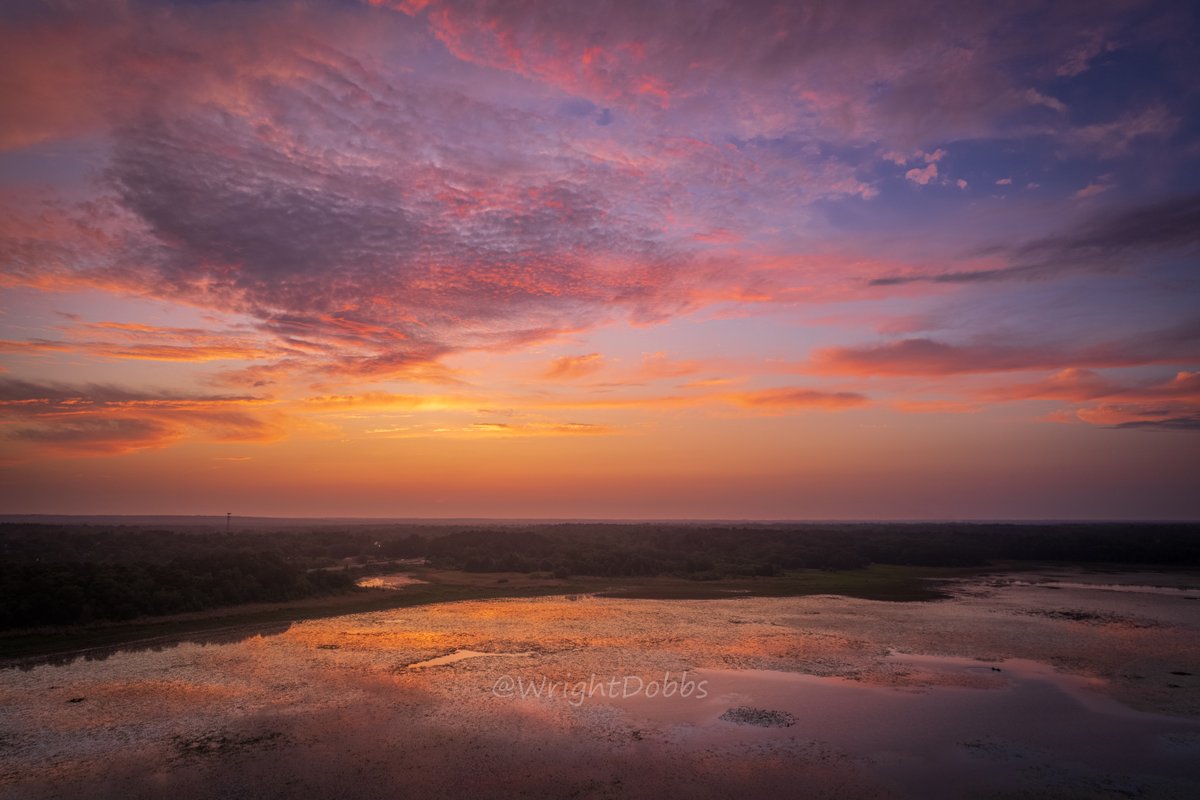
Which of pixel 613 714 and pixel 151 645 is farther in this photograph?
pixel 151 645

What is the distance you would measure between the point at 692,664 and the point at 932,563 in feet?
210

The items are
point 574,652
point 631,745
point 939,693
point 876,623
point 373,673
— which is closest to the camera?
point 631,745

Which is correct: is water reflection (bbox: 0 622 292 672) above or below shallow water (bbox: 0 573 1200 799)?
above

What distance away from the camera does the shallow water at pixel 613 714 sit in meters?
14.3

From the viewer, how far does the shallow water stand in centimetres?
1434

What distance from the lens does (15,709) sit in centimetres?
1816

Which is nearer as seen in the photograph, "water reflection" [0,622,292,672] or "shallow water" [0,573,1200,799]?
"shallow water" [0,573,1200,799]

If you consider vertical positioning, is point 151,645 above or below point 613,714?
above

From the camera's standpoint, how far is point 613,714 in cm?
1873

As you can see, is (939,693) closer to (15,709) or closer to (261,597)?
(15,709)

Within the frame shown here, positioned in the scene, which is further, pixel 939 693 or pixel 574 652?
pixel 574 652

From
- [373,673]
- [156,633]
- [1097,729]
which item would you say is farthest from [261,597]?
[1097,729]

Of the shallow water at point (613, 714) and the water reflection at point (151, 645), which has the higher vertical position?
the water reflection at point (151, 645)

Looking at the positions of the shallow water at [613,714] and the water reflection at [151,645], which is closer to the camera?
the shallow water at [613,714]
